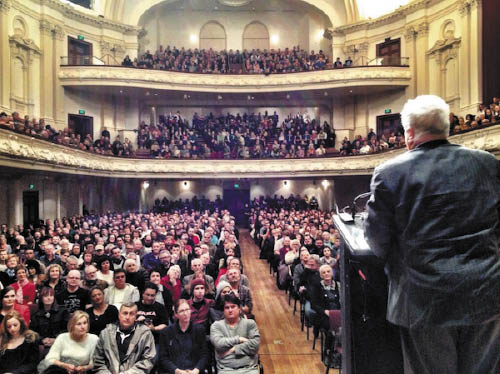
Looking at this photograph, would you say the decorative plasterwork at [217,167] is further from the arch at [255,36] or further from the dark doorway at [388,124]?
the arch at [255,36]

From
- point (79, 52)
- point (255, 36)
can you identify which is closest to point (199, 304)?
point (79, 52)

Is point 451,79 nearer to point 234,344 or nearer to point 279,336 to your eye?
point 279,336

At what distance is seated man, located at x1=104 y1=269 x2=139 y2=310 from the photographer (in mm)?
5422

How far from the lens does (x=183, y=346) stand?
4156 millimetres

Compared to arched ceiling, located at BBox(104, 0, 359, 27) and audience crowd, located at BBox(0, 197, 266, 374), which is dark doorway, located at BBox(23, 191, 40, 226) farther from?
arched ceiling, located at BBox(104, 0, 359, 27)

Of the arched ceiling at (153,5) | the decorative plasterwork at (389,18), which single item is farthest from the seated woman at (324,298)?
the arched ceiling at (153,5)

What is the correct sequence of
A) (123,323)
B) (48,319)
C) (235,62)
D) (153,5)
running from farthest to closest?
1. (153,5)
2. (235,62)
3. (48,319)
4. (123,323)

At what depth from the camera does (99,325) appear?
4.66m

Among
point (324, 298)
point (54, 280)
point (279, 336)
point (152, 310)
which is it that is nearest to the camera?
point (152, 310)

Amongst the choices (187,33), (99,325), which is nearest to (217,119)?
(187,33)

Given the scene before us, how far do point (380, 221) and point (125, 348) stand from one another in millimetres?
3310

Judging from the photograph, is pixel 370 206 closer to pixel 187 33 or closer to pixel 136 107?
pixel 136 107

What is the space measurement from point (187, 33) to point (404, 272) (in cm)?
2717

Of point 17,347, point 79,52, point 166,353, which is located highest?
point 79,52
